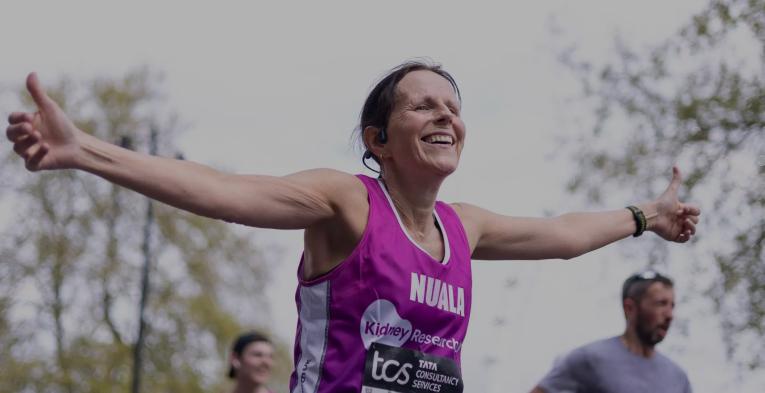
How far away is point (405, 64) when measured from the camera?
509 cm

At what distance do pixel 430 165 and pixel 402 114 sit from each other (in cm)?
27

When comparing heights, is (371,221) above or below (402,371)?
above

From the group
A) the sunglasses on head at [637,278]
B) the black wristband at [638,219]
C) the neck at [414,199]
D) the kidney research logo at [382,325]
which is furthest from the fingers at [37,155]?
the sunglasses on head at [637,278]

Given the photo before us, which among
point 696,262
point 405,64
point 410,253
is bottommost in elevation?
point 410,253

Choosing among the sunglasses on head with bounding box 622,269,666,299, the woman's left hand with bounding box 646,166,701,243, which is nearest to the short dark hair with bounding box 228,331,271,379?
the sunglasses on head with bounding box 622,269,666,299

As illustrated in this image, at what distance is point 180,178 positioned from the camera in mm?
3836

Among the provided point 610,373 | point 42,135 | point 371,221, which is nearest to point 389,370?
point 371,221

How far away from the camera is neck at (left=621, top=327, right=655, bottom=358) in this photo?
316 inches

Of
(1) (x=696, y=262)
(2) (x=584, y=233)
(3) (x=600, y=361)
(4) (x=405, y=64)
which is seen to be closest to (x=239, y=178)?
(4) (x=405, y=64)

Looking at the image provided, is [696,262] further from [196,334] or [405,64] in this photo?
[196,334]

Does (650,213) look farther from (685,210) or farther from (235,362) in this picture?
(235,362)

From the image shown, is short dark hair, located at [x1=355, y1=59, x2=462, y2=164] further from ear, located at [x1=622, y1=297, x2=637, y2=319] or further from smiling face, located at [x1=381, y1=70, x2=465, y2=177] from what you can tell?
ear, located at [x1=622, y1=297, x2=637, y2=319]

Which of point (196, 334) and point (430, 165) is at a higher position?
point (196, 334)

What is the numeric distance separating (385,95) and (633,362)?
3659 millimetres
